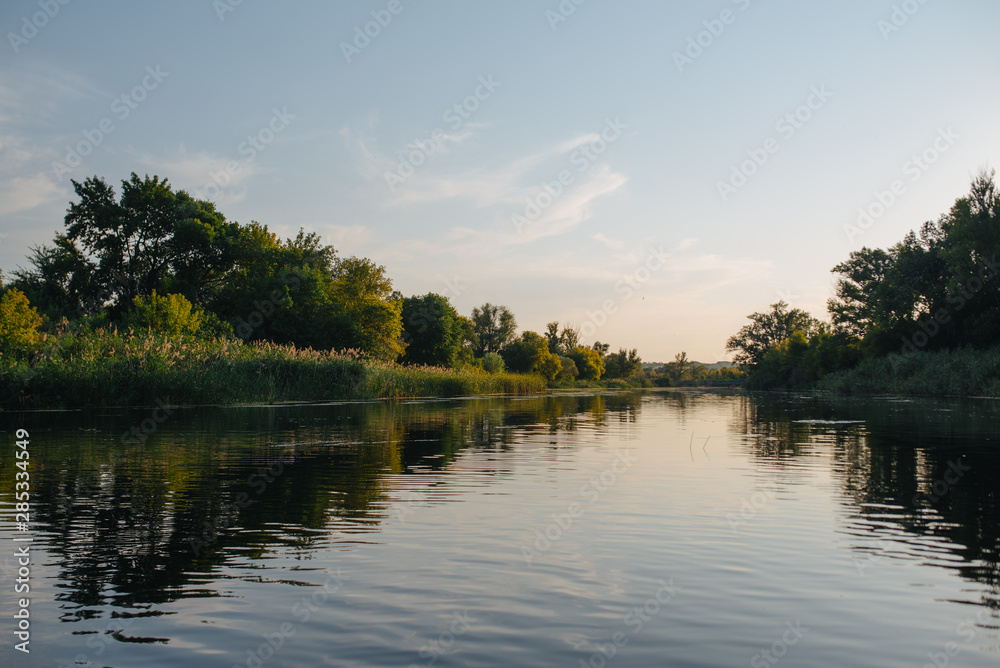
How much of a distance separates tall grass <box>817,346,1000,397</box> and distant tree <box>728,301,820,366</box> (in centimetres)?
5873

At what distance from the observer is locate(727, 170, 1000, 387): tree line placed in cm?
4412

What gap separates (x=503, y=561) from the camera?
527 cm

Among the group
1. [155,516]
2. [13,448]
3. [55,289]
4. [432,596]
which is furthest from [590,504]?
[55,289]

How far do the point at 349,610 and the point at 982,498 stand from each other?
7488 mm

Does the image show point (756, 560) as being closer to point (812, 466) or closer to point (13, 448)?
point (812, 466)

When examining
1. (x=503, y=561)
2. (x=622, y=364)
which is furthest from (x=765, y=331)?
(x=503, y=561)

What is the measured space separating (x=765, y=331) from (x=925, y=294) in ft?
207

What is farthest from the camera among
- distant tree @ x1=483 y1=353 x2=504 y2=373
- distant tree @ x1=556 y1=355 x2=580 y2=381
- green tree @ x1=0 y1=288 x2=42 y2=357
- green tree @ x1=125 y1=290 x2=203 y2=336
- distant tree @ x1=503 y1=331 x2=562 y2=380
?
distant tree @ x1=556 y1=355 x2=580 y2=381

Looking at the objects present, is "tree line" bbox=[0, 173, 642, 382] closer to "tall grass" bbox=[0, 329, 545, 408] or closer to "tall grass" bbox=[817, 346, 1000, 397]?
"tall grass" bbox=[0, 329, 545, 408]

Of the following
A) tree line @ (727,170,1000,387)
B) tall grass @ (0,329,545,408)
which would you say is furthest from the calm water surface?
tree line @ (727,170,1000,387)

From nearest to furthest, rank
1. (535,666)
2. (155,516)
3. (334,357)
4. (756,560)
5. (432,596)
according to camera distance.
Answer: (535,666) < (432,596) < (756,560) < (155,516) < (334,357)

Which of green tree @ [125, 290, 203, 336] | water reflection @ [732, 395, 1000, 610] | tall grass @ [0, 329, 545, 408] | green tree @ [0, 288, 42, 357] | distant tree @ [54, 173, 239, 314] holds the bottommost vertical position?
water reflection @ [732, 395, 1000, 610]

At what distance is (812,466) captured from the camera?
10844mm

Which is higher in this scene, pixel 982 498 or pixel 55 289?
pixel 55 289
